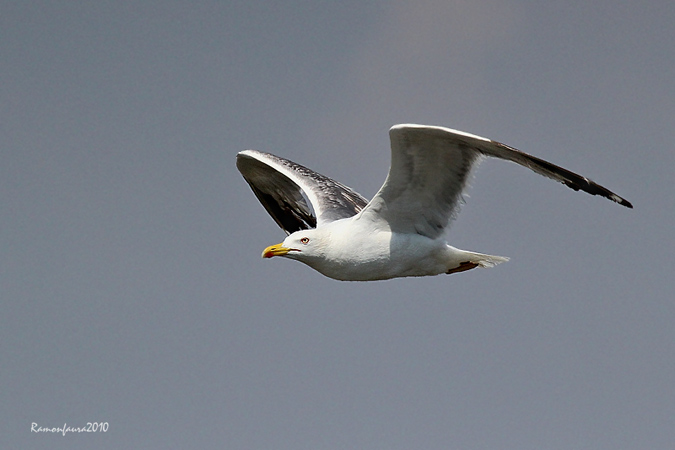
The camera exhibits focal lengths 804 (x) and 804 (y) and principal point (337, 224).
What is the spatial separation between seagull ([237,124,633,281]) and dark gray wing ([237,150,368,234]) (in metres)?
1.67

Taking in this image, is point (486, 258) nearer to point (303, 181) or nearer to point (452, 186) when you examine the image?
point (452, 186)

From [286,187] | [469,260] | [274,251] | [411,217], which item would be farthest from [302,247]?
[286,187]

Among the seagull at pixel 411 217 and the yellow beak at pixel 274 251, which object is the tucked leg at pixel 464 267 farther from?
the yellow beak at pixel 274 251

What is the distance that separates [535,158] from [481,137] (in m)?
0.82

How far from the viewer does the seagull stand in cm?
1162

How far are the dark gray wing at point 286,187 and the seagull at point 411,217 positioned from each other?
1.67 metres

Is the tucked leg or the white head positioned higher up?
the white head

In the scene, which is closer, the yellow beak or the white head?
the white head

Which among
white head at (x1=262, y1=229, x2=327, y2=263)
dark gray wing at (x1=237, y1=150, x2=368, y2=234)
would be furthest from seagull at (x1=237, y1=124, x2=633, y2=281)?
dark gray wing at (x1=237, y1=150, x2=368, y2=234)

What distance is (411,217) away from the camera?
1320 cm

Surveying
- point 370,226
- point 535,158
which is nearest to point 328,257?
point 370,226

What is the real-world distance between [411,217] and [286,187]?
580cm

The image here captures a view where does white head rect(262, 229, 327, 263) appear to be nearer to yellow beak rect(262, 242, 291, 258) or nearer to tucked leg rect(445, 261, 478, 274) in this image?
yellow beak rect(262, 242, 291, 258)

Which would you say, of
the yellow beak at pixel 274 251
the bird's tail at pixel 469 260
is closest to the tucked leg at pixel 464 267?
the bird's tail at pixel 469 260
